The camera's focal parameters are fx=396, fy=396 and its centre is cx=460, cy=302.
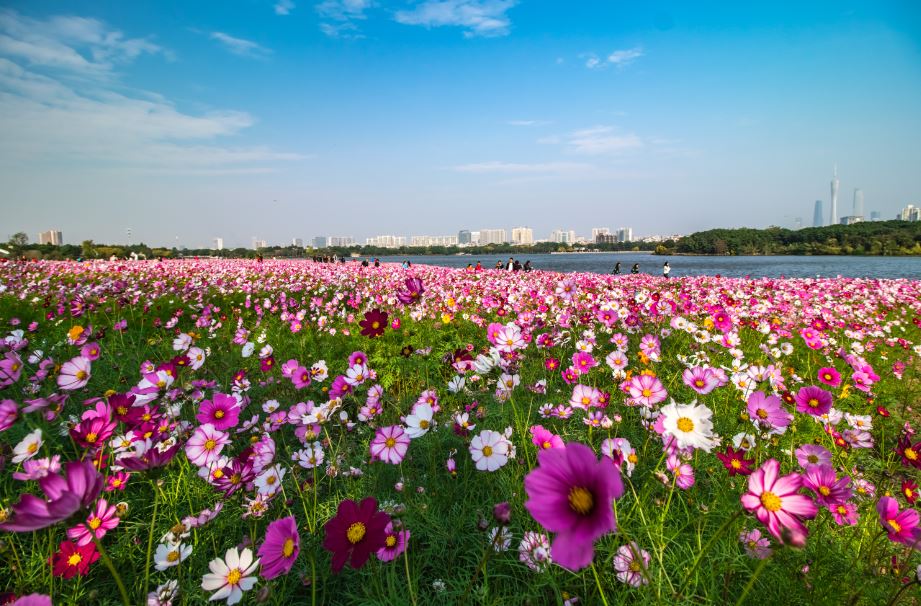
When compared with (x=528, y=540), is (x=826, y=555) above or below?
below

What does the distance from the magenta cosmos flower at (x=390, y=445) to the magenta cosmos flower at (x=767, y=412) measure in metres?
1.16

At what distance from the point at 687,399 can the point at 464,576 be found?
2.03 metres

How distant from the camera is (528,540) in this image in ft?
4.09

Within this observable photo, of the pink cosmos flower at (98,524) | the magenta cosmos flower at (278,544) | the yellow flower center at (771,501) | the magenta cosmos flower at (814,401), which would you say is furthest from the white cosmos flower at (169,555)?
the magenta cosmos flower at (814,401)

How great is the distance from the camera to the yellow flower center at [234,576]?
1.04 m

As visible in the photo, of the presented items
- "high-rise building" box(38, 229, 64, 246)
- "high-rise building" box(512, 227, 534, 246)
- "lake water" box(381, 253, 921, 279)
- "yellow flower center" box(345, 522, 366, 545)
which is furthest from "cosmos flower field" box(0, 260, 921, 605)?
"high-rise building" box(512, 227, 534, 246)

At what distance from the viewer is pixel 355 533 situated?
979mm

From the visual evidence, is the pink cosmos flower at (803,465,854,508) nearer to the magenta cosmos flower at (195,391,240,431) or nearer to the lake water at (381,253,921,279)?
the magenta cosmos flower at (195,391,240,431)

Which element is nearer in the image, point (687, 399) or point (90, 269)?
point (687, 399)

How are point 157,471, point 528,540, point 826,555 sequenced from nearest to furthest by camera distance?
point 157,471 → point 528,540 → point 826,555

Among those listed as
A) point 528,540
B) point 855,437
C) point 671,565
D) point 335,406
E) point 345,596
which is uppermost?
point 335,406

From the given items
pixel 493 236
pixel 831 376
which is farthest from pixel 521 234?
pixel 831 376

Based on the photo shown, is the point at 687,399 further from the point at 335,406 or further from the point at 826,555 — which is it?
the point at 335,406

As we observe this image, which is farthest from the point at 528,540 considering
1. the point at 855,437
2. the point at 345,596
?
the point at 855,437
